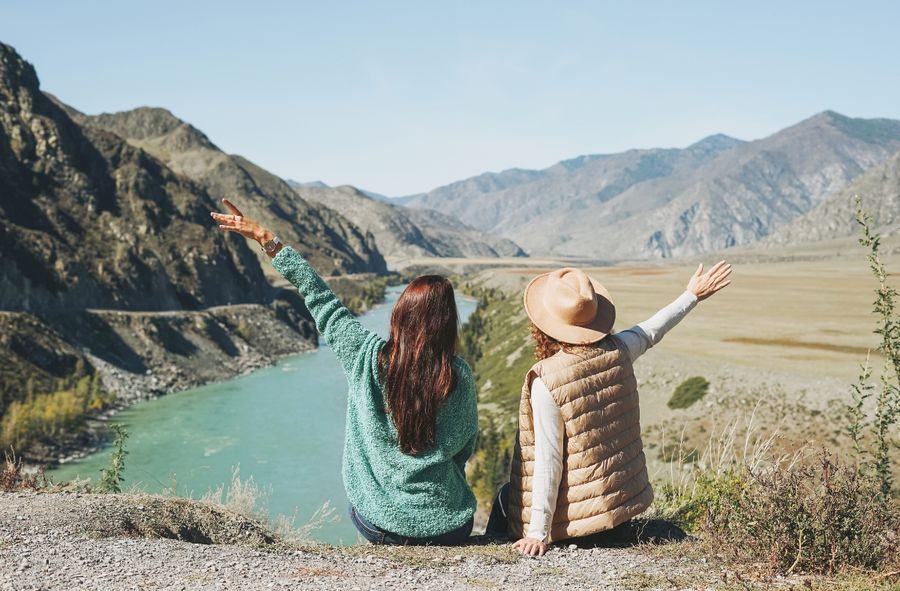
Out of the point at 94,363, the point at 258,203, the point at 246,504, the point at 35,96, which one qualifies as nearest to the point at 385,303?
the point at 258,203

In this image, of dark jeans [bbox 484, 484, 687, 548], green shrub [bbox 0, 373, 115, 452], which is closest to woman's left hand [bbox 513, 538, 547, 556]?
dark jeans [bbox 484, 484, 687, 548]

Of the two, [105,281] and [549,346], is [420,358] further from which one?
[105,281]

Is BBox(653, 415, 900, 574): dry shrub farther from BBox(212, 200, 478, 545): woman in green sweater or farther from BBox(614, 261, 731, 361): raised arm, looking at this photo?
BBox(212, 200, 478, 545): woman in green sweater

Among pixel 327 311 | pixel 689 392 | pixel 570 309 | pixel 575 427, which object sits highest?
pixel 327 311

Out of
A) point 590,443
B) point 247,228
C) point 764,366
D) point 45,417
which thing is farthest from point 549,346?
point 45,417

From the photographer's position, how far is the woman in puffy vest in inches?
237

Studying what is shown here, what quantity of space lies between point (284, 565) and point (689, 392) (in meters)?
33.6

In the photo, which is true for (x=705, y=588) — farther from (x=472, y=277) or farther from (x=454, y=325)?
(x=472, y=277)

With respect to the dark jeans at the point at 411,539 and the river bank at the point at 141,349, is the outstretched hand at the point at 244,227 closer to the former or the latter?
the dark jeans at the point at 411,539

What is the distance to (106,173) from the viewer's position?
4181 inches

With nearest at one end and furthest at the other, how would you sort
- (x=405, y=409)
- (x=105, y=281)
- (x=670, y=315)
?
1. (x=405, y=409)
2. (x=670, y=315)
3. (x=105, y=281)

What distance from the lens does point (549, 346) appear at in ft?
20.7

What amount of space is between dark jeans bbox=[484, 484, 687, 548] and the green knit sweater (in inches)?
17.3

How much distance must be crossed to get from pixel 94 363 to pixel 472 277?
123m
